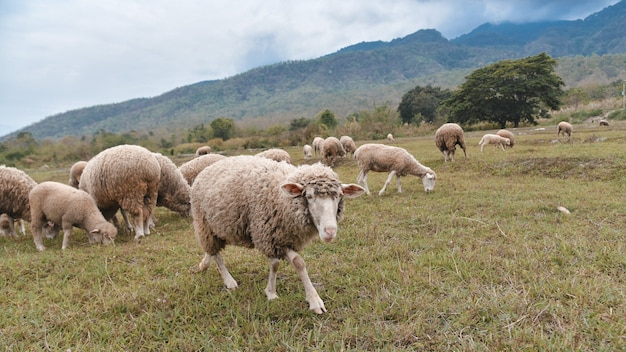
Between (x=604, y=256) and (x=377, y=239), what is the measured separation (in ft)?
9.59

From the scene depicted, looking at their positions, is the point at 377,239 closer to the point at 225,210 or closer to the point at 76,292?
the point at 225,210

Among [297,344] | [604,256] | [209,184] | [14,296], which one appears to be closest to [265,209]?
[209,184]

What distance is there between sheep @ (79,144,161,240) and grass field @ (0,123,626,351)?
0.82 m

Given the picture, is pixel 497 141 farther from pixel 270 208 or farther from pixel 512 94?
pixel 512 94

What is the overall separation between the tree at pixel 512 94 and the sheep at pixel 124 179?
3792cm

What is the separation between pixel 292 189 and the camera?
323 centimetres

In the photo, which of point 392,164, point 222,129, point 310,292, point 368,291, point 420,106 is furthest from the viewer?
point 222,129

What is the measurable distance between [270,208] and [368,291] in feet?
4.74

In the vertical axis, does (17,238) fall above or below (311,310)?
below

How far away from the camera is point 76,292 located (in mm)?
4020

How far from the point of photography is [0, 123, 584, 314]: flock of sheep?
334 cm

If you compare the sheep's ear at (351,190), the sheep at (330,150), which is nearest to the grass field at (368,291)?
the sheep's ear at (351,190)

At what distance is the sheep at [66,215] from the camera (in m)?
6.42

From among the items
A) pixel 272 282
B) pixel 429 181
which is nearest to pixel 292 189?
pixel 272 282
